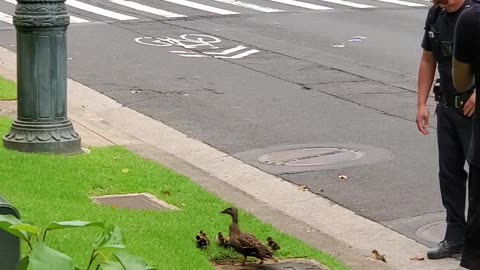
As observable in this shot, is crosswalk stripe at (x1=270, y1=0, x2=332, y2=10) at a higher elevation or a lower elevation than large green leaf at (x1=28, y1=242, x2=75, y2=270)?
lower

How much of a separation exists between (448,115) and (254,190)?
2515 millimetres

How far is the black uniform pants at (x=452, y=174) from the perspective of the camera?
6816 millimetres

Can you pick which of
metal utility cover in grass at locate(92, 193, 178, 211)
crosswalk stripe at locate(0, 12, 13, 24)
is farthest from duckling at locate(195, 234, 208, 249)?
crosswalk stripe at locate(0, 12, 13, 24)

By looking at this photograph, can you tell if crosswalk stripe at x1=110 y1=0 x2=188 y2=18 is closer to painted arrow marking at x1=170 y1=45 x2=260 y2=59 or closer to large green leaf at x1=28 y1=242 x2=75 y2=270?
painted arrow marking at x1=170 y1=45 x2=260 y2=59

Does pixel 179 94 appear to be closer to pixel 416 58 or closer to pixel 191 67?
pixel 191 67

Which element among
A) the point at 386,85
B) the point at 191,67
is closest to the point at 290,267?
the point at 386,85

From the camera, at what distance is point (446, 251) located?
22.7 ft

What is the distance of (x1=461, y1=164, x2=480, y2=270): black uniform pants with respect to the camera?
191 inches

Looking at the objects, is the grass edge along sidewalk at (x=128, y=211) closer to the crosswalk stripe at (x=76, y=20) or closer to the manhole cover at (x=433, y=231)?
the manhole cover at (x=433, y=231)

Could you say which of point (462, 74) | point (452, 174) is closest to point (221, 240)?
point (452, 174)

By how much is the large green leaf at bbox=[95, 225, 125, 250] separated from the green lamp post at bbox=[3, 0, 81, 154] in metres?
6.61

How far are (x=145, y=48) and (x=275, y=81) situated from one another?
12.9 ft

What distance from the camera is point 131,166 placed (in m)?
9.08

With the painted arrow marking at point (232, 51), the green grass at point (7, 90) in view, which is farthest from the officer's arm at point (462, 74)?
the painted arrow marking at point (232, 51)
